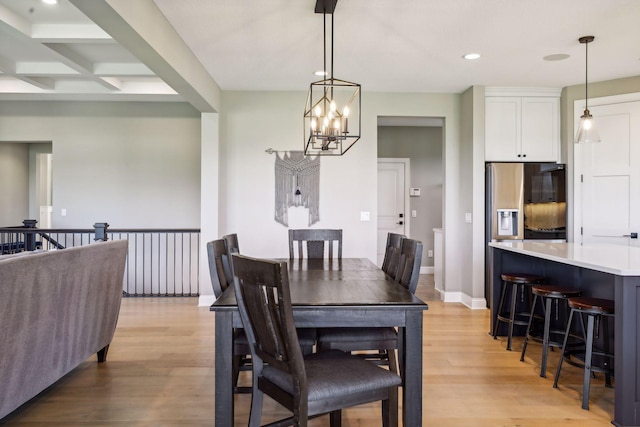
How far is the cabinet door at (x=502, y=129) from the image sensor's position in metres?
4.88

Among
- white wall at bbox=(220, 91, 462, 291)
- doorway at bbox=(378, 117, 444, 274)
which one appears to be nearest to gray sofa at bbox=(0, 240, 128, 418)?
white wall at bbox=(220, 91, 462, 291)

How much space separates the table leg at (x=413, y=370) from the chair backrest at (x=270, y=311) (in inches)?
21.8

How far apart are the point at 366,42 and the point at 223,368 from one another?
2959 millimetres

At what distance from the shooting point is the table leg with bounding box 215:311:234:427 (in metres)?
1.80

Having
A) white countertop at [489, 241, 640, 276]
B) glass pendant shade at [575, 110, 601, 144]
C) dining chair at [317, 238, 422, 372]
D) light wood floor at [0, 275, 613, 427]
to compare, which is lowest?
light wood floor at [0, 275, 613, 427]

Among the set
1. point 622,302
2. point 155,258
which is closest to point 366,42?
point 622,302

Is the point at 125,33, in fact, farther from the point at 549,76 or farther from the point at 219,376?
the point at 549,76

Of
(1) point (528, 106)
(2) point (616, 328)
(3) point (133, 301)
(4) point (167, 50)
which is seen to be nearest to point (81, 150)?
(3) point (133, 301)

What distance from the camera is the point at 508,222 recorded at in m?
4.75

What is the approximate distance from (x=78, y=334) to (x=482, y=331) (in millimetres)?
3360

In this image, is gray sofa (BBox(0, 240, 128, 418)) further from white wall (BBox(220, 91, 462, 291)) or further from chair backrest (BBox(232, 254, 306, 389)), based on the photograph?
white wall (BBox(220, 91, 462, 291))

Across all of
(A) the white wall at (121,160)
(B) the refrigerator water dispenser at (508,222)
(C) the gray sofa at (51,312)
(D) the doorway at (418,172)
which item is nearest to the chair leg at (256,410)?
(C) the gray sofa at (51,312)

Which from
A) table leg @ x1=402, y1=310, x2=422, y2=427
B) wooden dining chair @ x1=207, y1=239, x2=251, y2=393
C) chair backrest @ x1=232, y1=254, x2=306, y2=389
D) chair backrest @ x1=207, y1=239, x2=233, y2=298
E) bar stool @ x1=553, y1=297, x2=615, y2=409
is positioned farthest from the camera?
bar stool @ x1=553, y1=297, x2=615, y2=409

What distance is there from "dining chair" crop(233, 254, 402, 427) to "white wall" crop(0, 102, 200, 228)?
16.4ft
